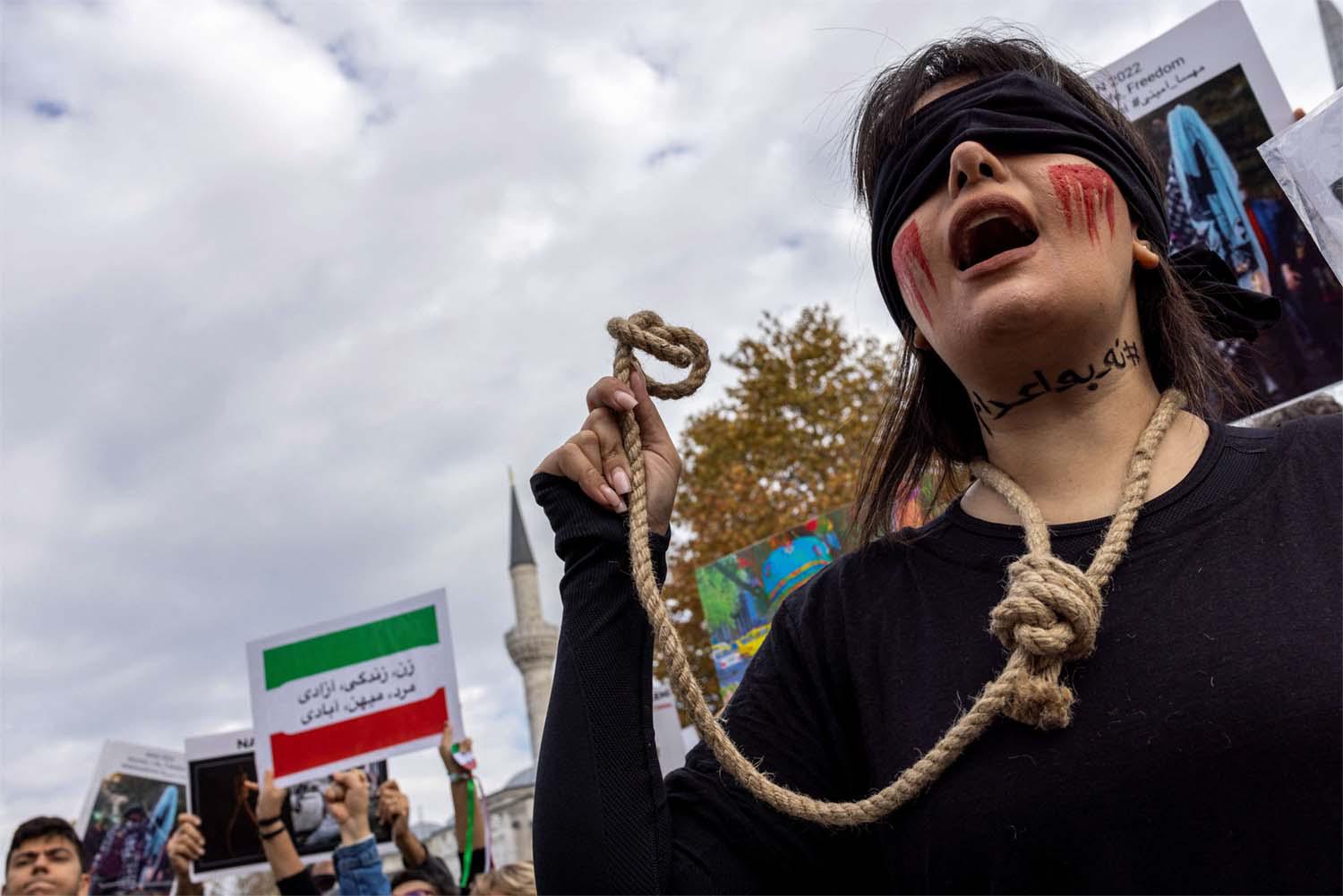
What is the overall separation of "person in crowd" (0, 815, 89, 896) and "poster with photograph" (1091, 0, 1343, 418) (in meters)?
4.87

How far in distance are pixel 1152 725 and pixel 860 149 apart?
104 cm

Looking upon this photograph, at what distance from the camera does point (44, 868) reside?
4.58 meters

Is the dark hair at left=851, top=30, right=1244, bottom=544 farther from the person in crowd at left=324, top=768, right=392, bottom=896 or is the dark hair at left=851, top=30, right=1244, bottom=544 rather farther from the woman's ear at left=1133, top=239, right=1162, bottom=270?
the person in crowd at left=324, top=768, right=392, bottom=896

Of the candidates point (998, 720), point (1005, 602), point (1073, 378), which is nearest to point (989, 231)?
point (1073, 378)

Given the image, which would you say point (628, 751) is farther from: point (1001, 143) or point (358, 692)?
point (358, 692)

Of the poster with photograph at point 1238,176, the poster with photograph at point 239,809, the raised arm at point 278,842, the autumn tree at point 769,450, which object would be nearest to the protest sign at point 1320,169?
the poster with photograph at point 1238,176

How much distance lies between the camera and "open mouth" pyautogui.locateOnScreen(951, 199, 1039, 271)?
151cm

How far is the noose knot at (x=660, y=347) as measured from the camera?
1610 mm

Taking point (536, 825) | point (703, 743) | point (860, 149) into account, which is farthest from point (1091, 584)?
point (860, 149)

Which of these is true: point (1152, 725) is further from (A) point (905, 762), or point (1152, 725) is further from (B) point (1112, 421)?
(B) point (1112, 421)

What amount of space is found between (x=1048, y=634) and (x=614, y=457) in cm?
62

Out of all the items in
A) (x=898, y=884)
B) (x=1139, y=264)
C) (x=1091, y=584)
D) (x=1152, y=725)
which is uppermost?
(x=1139, y=264)

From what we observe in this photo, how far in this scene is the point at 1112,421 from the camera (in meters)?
1.53

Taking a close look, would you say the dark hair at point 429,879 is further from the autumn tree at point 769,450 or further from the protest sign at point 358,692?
the autumn tree at point 769,450
